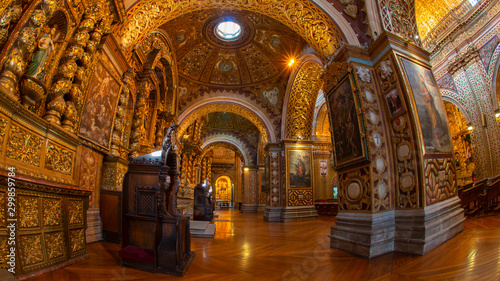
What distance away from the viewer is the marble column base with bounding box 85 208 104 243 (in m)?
4.07

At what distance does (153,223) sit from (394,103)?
14.1 ft

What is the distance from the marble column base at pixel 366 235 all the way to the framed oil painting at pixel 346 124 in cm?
98

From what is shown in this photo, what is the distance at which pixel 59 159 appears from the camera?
347cm

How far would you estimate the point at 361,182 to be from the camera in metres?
4.27

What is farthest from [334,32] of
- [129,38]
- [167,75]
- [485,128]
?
→ [485,128]

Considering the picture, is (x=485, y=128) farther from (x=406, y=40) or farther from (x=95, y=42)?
(x=95, y=42)

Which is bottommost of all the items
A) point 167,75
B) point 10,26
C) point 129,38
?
point 10,26

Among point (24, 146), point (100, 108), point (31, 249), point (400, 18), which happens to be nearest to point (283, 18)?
point (400, 18)

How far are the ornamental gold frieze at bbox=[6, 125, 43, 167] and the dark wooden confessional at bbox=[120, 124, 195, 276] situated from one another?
1.05m

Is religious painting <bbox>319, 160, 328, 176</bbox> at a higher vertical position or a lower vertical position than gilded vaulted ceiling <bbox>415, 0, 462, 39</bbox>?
lower

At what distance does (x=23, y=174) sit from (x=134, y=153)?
3.94 meters

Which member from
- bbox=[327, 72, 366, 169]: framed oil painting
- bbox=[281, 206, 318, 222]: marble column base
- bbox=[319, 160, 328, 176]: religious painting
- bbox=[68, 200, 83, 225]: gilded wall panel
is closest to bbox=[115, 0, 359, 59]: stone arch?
bbox=[327, 72, 366, 169]: framed oil painting

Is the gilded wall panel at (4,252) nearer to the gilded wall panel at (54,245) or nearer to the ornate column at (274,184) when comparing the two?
the gilded wall panel at (54,245)

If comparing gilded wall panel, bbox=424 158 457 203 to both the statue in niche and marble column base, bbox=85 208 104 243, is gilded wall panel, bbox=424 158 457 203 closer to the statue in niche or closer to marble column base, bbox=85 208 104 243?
marble column base, bbox=85 208 104 243
